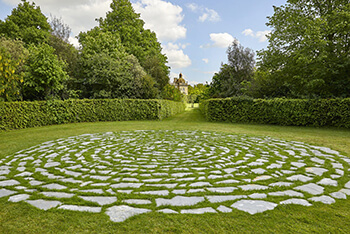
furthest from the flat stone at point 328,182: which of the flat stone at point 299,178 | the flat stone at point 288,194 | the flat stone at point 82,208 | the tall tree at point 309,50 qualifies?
the tall tree at point 309,50

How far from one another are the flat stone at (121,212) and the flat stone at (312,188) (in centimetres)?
232

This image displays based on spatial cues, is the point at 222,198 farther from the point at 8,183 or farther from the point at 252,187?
the point at 8,183

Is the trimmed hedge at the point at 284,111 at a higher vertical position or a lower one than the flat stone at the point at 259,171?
higher

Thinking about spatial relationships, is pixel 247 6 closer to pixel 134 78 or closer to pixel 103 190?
pixel 134 78

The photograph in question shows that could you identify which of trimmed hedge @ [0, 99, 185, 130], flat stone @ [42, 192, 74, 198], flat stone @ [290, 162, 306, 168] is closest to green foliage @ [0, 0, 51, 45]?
trimmed hedge @ [0, 99, 185, 130]

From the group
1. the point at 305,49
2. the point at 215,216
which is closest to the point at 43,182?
the point at 215,216

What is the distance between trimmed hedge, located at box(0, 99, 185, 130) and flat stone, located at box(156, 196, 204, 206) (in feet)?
37.2

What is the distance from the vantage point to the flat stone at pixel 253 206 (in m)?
2.34

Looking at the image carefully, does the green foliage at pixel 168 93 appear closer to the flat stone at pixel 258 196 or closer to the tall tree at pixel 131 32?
the tall tree at pixel 131 32

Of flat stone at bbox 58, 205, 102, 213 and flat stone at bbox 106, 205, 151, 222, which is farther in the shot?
flat stone at bbox 58, 205, 102, 213

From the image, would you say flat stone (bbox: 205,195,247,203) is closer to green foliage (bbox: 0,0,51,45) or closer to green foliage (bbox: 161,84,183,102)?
green foliage (bbox: 161,84,183,102)

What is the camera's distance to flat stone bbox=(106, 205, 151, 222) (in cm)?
220

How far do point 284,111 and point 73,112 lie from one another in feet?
46.0

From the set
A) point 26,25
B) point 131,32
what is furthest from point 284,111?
point 26,25
